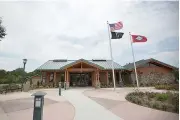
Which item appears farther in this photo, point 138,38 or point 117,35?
point 138,38

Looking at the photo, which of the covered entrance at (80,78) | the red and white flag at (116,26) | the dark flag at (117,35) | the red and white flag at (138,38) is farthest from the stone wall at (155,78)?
the red and white flag at (116,26)

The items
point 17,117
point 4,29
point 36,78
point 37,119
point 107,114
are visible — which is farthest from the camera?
point 36,78

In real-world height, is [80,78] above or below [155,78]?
below

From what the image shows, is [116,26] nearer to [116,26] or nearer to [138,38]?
[116,26]

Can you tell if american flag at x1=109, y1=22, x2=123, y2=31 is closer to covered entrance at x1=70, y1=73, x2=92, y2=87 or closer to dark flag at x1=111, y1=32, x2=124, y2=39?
dark flag at x1=111, y1=32, x2=124, y2=39

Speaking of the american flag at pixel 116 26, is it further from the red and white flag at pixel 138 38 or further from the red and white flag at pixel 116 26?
the red and white flag at pixel 138 38

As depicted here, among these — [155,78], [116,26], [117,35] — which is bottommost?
[155,78]

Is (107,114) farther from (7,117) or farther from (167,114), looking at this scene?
(7,117)

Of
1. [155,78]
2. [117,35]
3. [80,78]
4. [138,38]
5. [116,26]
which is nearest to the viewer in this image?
[116,26]

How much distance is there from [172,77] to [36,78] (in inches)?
790

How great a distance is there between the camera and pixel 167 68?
25500 mm

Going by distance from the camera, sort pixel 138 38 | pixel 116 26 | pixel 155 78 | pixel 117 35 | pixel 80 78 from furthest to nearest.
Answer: pixel 80 78, pixel 155 78, pixel 138 38, pixel 117 35, pixel 116 26

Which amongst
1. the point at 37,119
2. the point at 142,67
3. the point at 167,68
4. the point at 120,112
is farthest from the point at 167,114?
the point at 167,68

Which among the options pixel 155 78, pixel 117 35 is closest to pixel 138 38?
pixel 117 35
